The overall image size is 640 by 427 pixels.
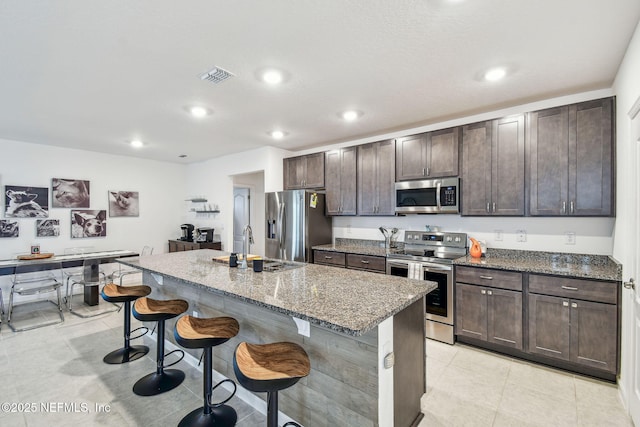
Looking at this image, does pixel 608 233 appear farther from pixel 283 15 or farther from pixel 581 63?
pixel 283 15

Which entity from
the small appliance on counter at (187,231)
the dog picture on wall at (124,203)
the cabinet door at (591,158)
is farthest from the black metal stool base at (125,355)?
the cabinet door at (591,158)

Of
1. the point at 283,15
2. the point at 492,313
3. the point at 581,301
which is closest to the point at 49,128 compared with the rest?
the point at 283,15

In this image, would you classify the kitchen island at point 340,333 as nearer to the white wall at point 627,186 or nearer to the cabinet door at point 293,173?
the white wall at point 627,186

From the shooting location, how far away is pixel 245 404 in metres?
2.12

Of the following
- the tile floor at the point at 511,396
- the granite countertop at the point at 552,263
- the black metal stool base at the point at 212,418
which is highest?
the granite countertop at the point at 552,263

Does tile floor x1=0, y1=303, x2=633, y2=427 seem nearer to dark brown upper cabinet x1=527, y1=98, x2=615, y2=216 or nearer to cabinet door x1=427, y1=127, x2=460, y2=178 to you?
dark brown upper cabinet x1=527, y1=98, x2=615, y2=216

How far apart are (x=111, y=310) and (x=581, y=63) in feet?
19.7

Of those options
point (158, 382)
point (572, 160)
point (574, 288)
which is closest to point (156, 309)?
point (158, 382)

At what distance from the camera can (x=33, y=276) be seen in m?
4.59

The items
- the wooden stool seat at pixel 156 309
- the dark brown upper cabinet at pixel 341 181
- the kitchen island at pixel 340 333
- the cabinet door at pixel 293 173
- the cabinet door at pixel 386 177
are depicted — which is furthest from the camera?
the cabinet door at pixel 293 173

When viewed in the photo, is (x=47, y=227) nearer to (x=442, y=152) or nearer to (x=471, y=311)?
(x=442, y=152)

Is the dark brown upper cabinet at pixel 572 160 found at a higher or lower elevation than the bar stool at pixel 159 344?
higher

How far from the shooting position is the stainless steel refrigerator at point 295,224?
4324 mm

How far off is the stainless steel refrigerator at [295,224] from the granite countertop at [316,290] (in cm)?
173
